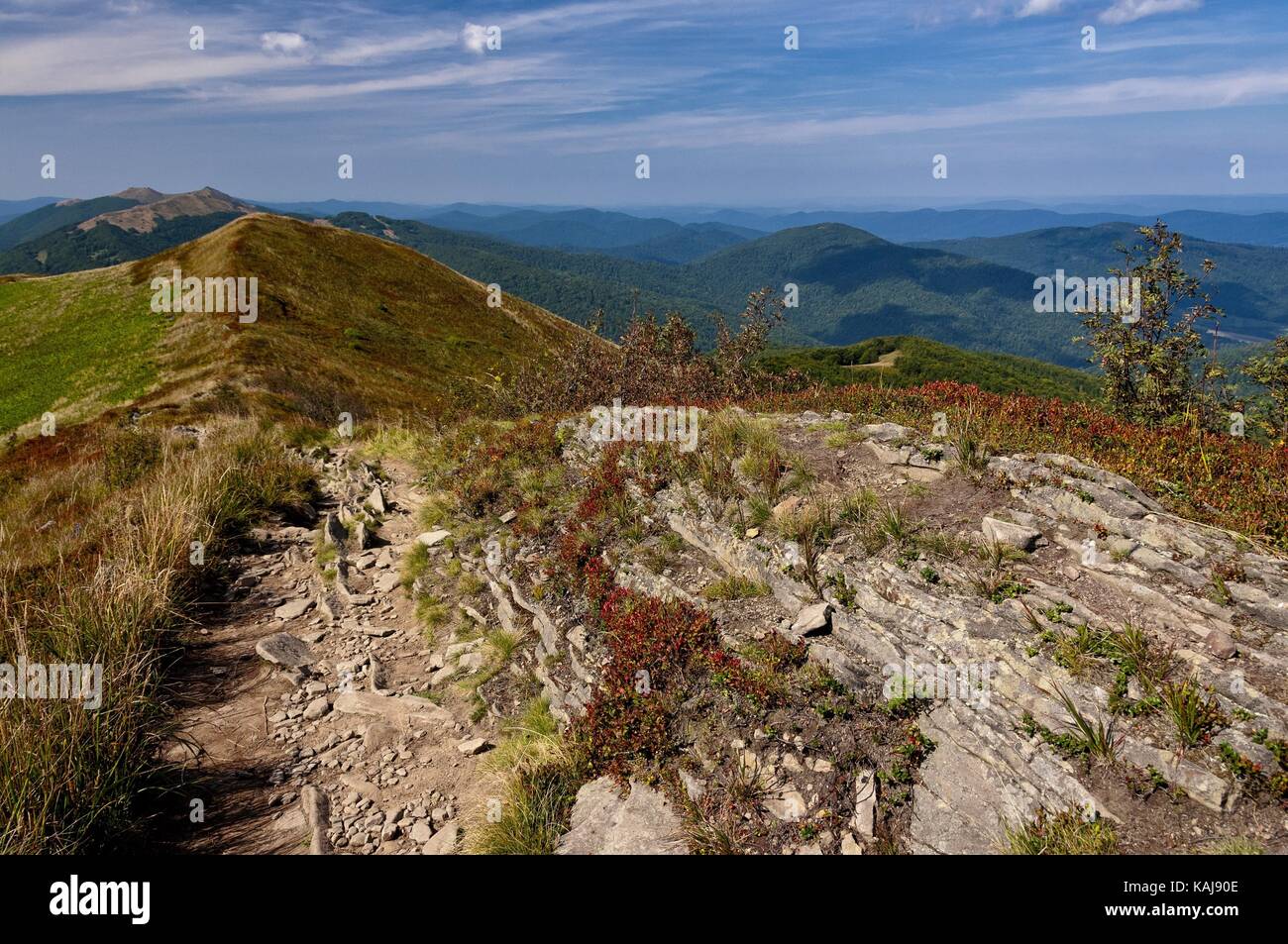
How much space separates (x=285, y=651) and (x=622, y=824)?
5869mm

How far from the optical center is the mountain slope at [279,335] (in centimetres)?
3338

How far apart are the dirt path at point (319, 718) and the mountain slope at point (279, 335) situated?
10.8m

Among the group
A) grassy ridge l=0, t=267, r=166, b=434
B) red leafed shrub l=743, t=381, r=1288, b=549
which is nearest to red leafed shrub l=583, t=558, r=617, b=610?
red leafed shrub l=743, t=381, r=1288, b=549

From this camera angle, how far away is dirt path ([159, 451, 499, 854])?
244 inches

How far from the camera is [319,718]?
785 centimetres

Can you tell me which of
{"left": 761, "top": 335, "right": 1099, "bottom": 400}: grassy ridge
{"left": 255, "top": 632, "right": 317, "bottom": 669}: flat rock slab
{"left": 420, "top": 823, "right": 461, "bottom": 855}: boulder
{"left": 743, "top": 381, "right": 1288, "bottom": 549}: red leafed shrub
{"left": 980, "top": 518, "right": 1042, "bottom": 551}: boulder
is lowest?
{"left": 420, "top": 823, "right": 461, "bottom": 855}: boulder

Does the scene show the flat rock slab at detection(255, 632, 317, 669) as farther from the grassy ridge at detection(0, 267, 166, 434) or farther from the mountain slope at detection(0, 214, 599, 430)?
the grassy ridge at detection(0, 267, 166, 434)

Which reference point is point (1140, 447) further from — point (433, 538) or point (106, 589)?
point (106, 589)

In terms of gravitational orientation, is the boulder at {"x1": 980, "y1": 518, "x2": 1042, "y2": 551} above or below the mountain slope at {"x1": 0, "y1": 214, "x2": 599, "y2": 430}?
below

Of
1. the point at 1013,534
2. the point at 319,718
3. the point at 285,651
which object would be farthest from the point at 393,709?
the point at 1013,534

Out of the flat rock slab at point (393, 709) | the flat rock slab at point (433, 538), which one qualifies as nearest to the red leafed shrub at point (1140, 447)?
the flat rock slab at point (433, 538)

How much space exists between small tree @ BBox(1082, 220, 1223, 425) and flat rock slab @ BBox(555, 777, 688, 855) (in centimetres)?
1756

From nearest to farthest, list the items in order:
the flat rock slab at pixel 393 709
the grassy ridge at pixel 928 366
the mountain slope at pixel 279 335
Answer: the flat rock slab at pixel 393 709
the mountain slope at pixel 279 335
the grassy ridge at pixel 928 366

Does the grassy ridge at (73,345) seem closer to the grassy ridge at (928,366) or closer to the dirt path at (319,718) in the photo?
the dirt path at (319,718)
